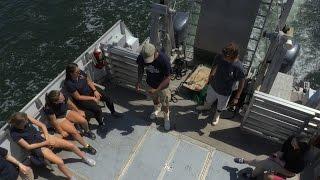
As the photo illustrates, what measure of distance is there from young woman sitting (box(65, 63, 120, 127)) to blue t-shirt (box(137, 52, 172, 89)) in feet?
3.88

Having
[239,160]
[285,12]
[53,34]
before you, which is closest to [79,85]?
[239,160]

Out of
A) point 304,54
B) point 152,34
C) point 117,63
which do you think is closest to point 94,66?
point 117,63

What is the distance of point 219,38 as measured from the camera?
892cm

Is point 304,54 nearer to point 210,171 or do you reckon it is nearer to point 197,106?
point 197,106

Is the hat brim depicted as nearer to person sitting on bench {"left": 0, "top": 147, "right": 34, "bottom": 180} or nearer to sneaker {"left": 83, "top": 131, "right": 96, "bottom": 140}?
sneaker {"left": 83, "top": 131, "right": 96, "bottom": 140}

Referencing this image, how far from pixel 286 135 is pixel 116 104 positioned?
4.13 meters

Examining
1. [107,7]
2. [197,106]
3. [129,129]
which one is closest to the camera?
[129,129]

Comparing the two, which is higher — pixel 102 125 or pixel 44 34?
pixel 102 125

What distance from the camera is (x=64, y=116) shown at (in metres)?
7.11

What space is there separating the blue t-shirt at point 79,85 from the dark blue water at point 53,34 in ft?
25.7

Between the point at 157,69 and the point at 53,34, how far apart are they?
1151cm

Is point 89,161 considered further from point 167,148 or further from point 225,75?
point 225,75

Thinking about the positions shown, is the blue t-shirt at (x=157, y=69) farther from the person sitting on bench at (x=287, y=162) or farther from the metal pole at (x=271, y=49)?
the person sitting on bench at (x=287, y=162)

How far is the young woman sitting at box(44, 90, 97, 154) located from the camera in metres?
6.71
